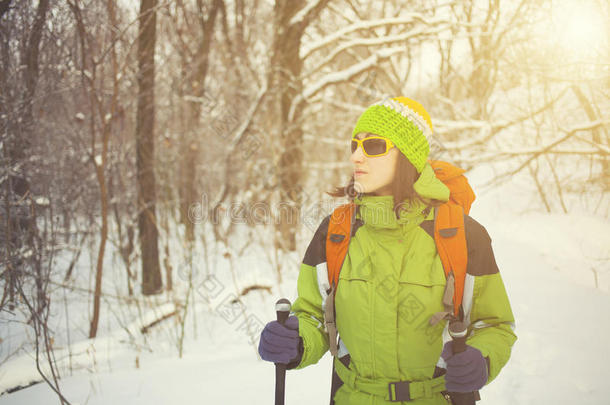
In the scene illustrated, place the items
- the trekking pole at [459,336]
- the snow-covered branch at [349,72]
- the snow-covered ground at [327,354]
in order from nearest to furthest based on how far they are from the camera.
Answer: the trekking pole at [459,336]
the snow-covered ground at [327,354]
the snow-covered branch at [349,72]

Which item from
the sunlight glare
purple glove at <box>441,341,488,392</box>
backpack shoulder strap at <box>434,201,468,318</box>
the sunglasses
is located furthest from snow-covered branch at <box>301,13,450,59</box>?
purple glove at <box>441,341,488,392</box>

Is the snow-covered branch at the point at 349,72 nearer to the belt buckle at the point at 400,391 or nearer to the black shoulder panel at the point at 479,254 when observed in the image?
the black shoulder panel at the point at 479,254

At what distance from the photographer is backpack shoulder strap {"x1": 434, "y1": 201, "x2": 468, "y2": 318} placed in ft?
3.94

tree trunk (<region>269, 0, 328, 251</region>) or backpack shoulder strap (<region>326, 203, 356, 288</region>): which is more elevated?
tree trunk (<region>269, 0, 328, 251</region>)

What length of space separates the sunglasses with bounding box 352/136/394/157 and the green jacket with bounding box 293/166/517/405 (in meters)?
0.20

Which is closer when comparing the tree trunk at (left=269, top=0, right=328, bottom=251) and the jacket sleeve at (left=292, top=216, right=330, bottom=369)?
the jacket sleeve at (left=292, top=216, right=330, bottom=369)

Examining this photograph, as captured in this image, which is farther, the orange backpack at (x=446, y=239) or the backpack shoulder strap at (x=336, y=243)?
the backpack shoulder strap at (x=336, y=243)

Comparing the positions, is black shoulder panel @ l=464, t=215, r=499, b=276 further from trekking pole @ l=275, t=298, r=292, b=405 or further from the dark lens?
trekking pole @ l=275, t=298, r=292, b=405

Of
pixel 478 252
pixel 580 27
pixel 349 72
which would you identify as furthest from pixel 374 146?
pixel 349 72

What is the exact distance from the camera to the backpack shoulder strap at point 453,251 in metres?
1.20

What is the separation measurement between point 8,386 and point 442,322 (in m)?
3.70

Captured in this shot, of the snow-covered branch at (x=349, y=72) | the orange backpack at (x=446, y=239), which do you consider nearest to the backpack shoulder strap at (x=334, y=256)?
the orange backpack at (x=446, y=239)

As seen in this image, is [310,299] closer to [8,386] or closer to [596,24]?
[8,386]

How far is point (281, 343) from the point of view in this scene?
47.7 inches
